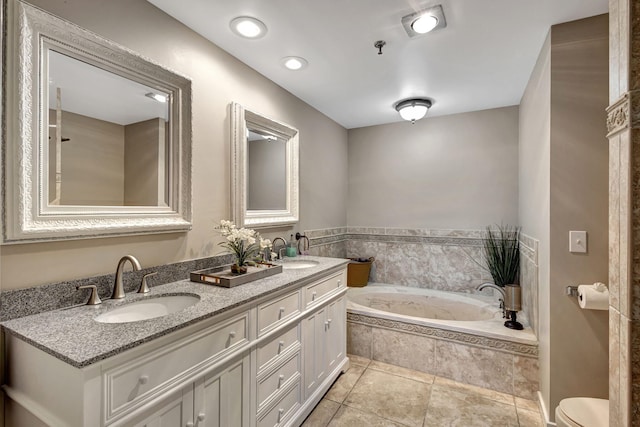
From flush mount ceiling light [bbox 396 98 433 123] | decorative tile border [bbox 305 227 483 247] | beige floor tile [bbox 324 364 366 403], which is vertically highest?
flush mount ceiling light [bbox 396 98 433 123]

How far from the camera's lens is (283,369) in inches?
66.1

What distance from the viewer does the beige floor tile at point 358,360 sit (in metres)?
2.61

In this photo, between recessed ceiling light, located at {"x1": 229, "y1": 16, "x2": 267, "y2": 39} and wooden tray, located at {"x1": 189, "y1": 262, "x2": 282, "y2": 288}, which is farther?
recessed ceiling light, located at {"x1": 229, "y1": 16, "x2": 267, "y2": 39}

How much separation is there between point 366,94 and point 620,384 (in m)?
2.51

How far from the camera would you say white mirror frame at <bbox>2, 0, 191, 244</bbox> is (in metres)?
1.08

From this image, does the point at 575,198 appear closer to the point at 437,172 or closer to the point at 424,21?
the point at 424,21

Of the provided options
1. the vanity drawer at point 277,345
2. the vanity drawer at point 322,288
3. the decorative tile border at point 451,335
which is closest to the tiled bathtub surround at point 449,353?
the decorative tile border at point 451,335

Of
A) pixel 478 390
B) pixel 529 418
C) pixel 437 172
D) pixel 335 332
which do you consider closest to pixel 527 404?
pixel 529 418

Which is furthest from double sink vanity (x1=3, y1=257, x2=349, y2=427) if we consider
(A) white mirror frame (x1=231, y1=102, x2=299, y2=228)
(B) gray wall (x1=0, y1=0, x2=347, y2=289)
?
(A) white mirror frame (x1=231, y1=102, x2=299, y2=228)

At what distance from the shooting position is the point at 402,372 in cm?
247

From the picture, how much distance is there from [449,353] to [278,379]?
1504 mm

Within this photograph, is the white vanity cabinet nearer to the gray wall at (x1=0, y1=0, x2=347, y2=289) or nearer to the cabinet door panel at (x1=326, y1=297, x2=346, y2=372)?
the gray wall at (x1=0, y1=0, x2=347, y2=289)

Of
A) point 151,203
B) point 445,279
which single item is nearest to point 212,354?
point 151,203

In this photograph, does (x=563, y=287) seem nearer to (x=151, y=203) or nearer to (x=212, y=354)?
(x=212, y=354)
